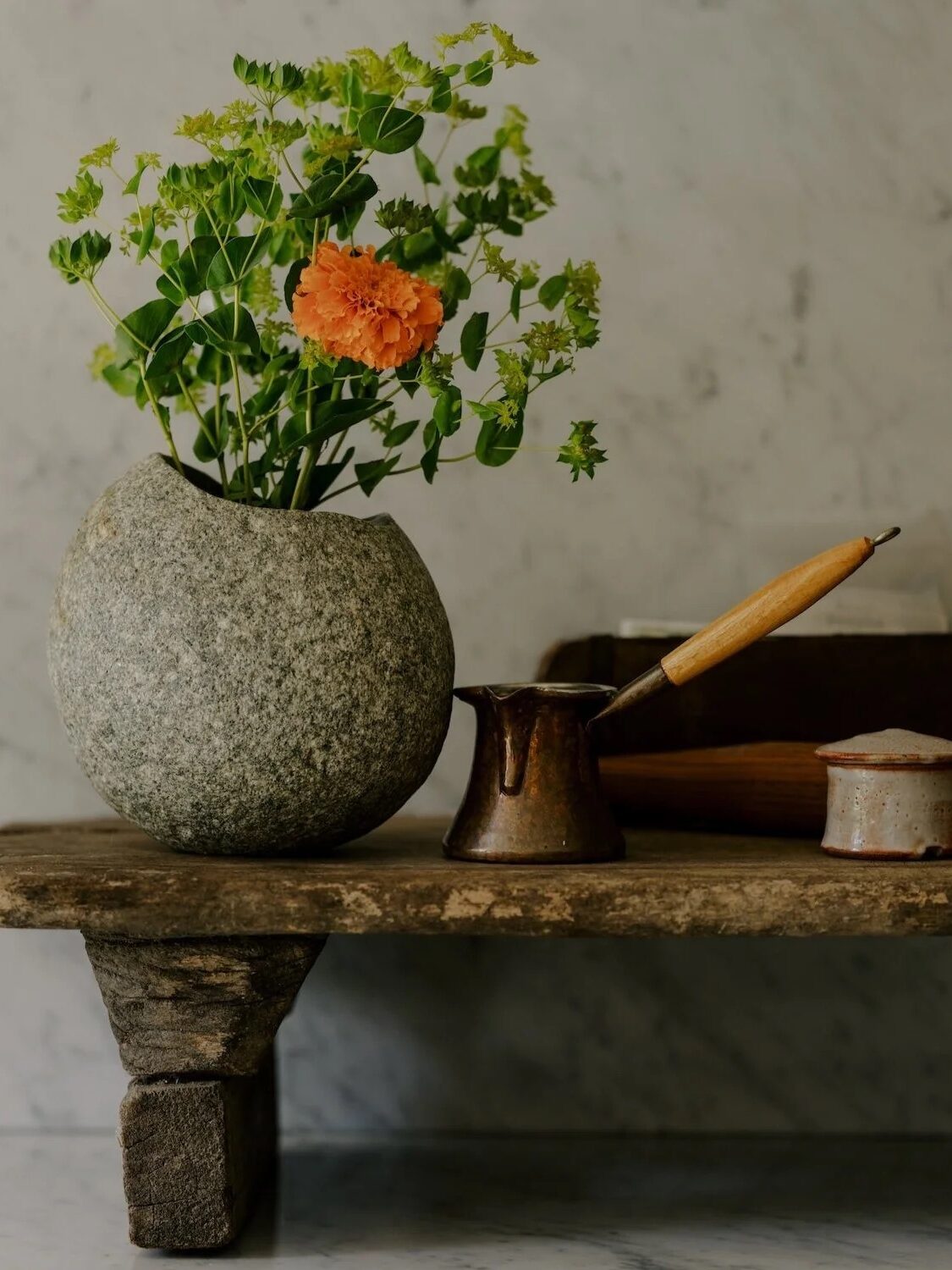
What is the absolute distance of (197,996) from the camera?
2.32ft

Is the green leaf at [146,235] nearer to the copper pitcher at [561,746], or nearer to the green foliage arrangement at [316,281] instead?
the green foliage arrangement at [316,281]

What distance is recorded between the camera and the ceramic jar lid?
29.7 inches

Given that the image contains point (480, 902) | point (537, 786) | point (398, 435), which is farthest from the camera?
point (398, 435)

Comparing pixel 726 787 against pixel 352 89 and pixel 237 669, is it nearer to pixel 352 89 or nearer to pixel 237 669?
pixel 237 669

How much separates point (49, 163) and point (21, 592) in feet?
1.16

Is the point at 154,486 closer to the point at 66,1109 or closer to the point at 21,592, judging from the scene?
the point at 21,592

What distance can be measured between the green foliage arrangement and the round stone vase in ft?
0.24

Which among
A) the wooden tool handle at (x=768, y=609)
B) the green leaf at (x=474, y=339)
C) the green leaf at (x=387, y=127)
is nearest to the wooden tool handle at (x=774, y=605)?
the wooden tool handle at (x=768, y=609)

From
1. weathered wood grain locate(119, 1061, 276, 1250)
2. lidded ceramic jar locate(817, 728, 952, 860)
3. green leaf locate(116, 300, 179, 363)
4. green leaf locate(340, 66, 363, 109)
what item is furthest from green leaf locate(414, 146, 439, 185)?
weathered wood grain locate(119, 1061, 276, 1250)

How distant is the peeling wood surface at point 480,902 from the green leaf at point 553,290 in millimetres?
Result: 373

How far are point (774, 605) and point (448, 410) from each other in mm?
216

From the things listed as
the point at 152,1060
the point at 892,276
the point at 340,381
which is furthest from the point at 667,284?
the point at 152,1060

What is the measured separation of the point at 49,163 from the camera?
110cm

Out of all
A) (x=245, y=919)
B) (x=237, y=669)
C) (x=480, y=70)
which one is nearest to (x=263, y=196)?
(x=480, y=70)
